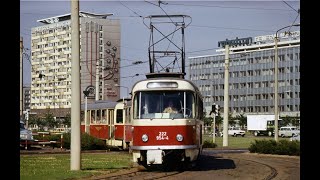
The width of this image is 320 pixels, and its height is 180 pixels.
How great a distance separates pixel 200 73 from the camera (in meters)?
107

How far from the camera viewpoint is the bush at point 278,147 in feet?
99.7

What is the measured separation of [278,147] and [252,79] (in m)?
71.3

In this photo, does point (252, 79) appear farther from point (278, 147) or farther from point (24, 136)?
point (24, 136)

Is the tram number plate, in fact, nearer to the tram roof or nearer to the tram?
the tram

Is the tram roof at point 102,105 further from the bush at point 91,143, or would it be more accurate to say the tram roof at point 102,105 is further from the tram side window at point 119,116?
the bush at point 91,143

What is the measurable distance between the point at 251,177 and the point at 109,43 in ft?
193

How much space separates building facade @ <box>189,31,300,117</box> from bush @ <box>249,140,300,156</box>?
5194 cm

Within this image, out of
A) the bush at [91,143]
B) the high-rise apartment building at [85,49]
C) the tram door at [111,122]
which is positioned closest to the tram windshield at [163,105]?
the bush at [91,143]

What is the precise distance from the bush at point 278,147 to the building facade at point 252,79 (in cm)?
5194

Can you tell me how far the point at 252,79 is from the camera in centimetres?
10200

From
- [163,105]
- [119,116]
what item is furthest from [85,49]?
[163,105]

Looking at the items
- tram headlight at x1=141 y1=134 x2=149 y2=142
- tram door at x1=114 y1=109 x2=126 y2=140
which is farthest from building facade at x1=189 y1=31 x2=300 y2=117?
tram headlight at x1=141 y1=134 x2=149 y2=142
